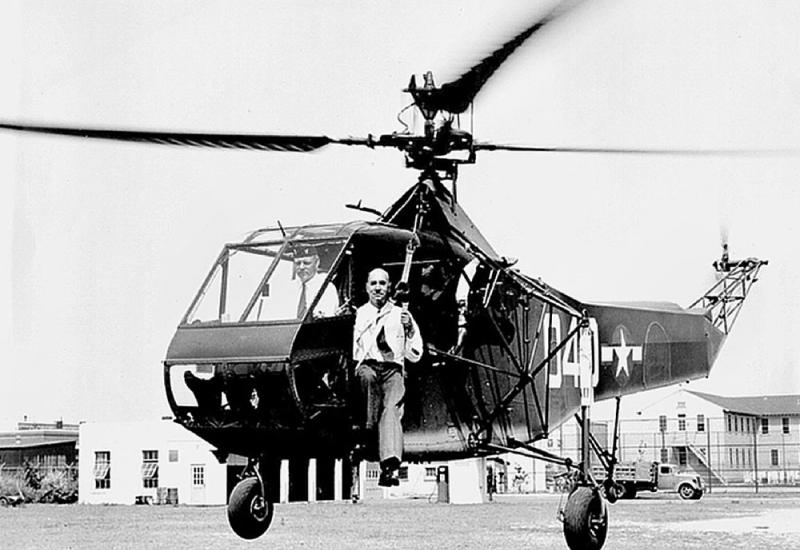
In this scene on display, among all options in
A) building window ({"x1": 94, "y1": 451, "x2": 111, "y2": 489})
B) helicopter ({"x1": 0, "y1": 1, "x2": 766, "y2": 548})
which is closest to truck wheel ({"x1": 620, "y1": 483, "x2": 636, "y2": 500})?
building window ({"x1": 94, "y1": 451, "x2": 111, "y2": 489})

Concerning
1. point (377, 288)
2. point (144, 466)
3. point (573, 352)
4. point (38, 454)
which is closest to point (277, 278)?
point (377, 288)

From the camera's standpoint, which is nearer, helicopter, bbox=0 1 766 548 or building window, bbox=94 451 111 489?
helicopter, bbox=0 1 766 548

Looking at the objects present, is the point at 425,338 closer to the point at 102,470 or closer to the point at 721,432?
the point at 102,470

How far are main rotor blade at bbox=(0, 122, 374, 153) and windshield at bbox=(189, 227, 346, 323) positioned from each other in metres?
0.91

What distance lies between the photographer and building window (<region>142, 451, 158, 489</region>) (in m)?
61.3

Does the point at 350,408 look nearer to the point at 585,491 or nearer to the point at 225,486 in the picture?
the point at 585,491

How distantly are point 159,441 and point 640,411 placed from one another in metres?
55.5

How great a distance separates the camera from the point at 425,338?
12.1 m

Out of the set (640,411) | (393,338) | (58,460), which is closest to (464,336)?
(393,338)

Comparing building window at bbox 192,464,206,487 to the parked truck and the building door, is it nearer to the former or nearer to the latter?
the building door

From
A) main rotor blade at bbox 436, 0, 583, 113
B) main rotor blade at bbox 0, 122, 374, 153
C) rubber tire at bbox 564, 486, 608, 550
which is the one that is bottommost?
rubber tire at bbox 564, 486, 608, 550

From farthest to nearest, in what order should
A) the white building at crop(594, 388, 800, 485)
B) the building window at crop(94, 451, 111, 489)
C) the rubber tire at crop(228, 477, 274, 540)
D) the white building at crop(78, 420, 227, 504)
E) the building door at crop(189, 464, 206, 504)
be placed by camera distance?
the white building at crop(594, 388, 800, 485) → the building window at crop(94, 451, 111, 489) → the white building at crop(78, 420, 227, 504) → the building door at crop(189, 464, 206, 504) → the rubber tire at crop(228, 477, 274, 540)

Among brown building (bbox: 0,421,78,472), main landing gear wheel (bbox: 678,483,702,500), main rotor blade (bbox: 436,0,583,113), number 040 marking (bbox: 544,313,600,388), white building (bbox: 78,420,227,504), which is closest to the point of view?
main rotor blade (bbox: 436,0,583,113)

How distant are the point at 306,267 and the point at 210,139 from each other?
160cm
